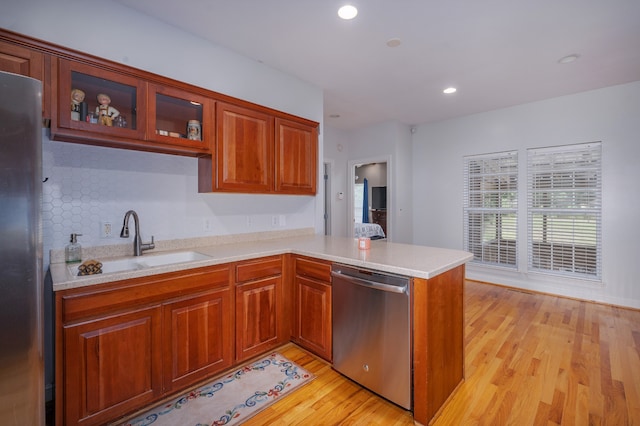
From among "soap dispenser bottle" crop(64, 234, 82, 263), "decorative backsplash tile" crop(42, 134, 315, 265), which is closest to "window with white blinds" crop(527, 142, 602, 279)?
"decorative backsplash tile" crop(42, 134, 315, 265)

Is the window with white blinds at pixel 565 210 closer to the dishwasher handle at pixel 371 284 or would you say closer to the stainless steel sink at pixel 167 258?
the dishwasher handle at pixel 371 284

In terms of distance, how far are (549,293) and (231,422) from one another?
452 centimetres

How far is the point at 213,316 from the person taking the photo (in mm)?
2051

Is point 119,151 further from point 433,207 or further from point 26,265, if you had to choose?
point 433,207

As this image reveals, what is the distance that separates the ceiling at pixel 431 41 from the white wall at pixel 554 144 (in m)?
0.31

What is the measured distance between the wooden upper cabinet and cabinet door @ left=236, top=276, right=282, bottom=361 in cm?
166

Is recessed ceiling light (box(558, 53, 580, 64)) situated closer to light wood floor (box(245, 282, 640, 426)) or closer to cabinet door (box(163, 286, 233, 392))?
light wood floor (box(245, 282, 640, 426))

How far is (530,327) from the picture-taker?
3043 mm

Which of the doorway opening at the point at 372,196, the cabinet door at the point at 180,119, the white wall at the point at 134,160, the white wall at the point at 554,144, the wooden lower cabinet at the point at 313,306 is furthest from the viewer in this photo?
the doorway opening at the point at 372,196

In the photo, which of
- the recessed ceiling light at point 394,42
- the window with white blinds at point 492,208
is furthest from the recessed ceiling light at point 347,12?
the window with white blinds at point 492,208

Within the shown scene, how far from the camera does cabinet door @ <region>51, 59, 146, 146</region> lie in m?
1.67

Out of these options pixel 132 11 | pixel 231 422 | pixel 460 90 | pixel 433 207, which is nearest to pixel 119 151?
pixel 132 11

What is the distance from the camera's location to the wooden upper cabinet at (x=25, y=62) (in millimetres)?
1507

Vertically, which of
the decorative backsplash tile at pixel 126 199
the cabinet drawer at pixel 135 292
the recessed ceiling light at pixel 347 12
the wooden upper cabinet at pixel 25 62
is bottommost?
the cabinet drawer at pixel 135 292
